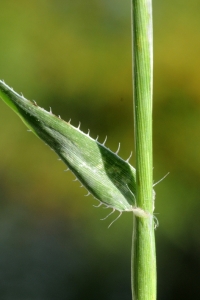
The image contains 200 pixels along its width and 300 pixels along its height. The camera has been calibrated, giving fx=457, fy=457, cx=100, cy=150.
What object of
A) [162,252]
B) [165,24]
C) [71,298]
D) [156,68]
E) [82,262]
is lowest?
[71,298]

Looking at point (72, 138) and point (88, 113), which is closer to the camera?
point (72, 138)

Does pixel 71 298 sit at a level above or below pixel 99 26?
below

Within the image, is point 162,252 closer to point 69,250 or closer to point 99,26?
point 69,250

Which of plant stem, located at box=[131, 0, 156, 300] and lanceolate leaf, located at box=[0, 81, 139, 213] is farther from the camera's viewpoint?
lanceolate leaf, located at box=[0, 81, 139, 213]

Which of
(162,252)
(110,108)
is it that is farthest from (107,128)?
(162,252)
